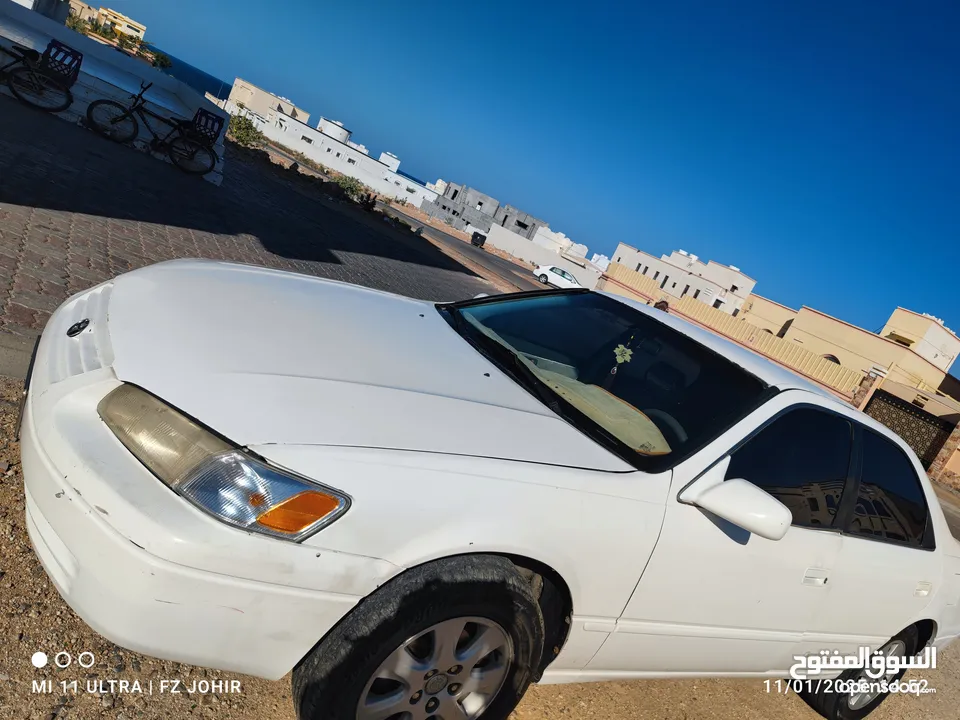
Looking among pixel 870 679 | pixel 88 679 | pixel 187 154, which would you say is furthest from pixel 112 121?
pixel 870 679

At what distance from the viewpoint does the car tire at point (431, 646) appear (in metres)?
1.82

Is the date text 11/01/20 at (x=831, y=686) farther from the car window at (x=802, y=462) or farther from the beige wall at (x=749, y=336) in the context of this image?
the beige wall at (x=749, y=336)

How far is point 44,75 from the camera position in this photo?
10.5 metres

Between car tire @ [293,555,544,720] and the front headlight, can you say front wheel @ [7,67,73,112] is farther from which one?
car tire @ [293,555,544,720]

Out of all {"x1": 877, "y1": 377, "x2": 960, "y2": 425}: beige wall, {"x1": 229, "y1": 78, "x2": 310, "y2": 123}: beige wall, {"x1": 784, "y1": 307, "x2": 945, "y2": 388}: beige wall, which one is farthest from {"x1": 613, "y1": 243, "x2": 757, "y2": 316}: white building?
{"x1": 229, "y1": 78, "x2": 310, "y2": 123}: beige wall

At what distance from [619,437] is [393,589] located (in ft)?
3.44

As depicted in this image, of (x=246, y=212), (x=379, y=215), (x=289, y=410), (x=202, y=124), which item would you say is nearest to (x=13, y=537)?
(x=289, y=410)

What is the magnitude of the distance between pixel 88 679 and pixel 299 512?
3.29 feet

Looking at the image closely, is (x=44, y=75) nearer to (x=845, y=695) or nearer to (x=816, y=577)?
(x=816, y=577)

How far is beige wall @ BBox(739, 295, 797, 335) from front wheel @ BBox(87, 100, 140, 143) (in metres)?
52.5

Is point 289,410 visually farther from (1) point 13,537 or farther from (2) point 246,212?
(2) point 246,212

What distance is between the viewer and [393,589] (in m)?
1.82

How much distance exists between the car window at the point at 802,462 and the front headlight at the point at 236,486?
1.51 metres

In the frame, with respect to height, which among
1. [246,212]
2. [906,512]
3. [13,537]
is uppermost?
[906,512]
